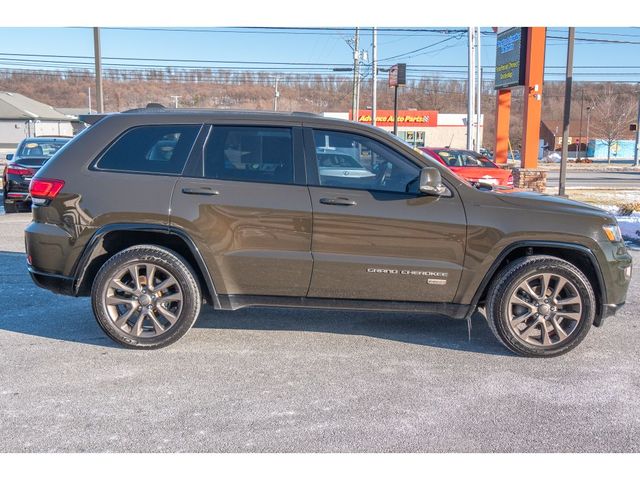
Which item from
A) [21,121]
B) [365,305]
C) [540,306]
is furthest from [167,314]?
[21,121]

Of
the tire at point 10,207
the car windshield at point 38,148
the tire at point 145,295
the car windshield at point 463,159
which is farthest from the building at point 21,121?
the tire at point 145,295

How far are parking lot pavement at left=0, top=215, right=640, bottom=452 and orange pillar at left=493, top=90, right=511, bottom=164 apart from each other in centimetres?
1899

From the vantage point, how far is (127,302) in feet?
14.7

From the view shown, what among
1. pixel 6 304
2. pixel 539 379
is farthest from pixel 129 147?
pixel 539 379

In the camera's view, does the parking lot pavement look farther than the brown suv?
No

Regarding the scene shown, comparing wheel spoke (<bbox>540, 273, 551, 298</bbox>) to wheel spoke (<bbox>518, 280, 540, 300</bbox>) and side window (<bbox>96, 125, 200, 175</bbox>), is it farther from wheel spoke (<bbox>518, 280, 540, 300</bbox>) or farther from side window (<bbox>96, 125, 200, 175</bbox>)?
side window (<bbox>96, 125, 200, 175</bbox>)

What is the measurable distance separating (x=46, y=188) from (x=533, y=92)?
17521mm

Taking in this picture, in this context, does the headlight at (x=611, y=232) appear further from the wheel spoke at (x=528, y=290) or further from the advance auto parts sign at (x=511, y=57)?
the advance auto parts sign at (x=511, y=57)

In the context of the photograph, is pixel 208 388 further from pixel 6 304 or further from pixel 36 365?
pixel 6 304

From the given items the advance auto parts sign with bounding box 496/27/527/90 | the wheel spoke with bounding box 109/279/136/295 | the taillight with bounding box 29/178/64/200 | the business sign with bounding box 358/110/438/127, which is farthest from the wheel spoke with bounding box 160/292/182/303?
the business sign with bounding box 358/110/438/127

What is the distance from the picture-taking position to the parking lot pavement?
3168 mm

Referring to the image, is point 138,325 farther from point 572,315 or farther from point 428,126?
point 428,126

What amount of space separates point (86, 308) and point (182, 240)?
70.8 inches

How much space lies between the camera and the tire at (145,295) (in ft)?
14.6
